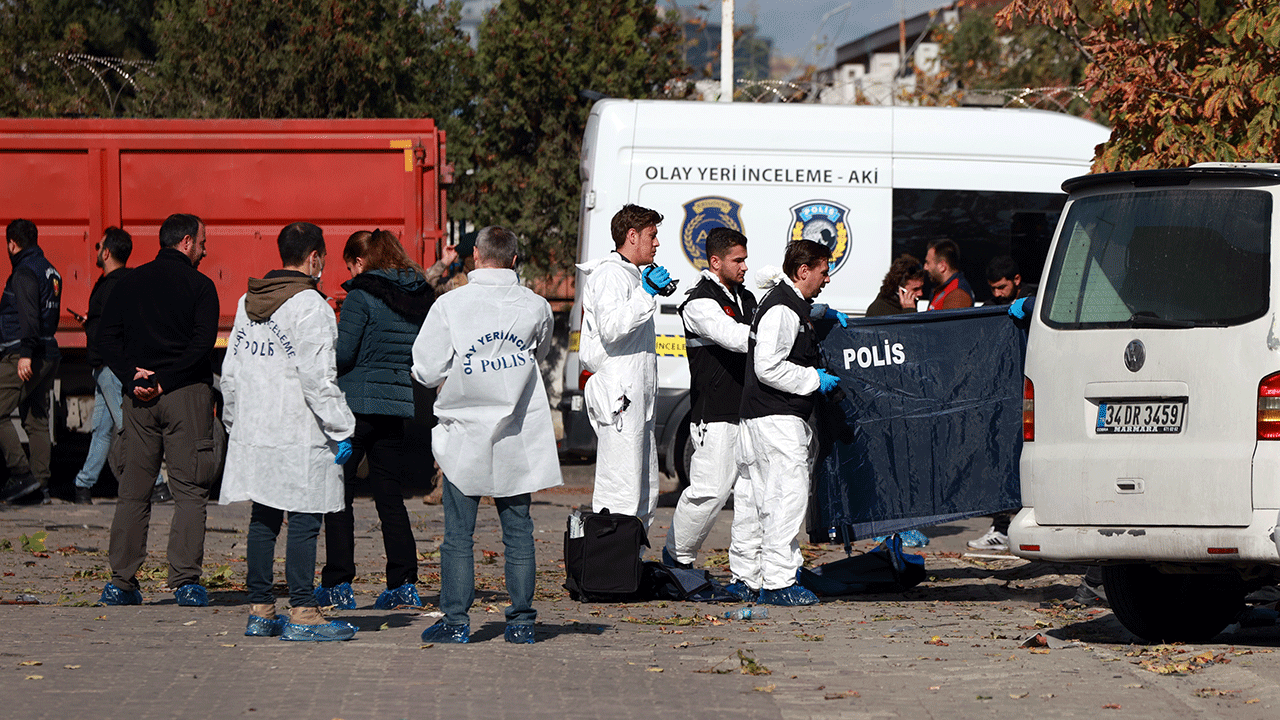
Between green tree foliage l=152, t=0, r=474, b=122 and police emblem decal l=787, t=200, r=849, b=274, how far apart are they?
273 inches

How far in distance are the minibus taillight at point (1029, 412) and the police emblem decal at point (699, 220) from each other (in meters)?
4.79

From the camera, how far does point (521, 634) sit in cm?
640

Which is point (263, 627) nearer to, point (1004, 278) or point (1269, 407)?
point (1269, 407)

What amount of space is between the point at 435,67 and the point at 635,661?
1282cm

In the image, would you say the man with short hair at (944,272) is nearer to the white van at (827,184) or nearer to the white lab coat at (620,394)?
the white van at (827,184)

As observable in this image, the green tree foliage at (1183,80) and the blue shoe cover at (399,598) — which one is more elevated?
the green tree foliage at (1183,80)

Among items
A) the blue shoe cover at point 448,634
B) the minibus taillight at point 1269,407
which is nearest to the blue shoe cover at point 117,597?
the blue shoe cover at point 448,634

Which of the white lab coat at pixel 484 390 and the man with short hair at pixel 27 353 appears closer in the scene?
the white lab coat at pixel 484 390

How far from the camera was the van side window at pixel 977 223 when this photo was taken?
440 inches

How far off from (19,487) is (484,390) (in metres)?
6.75

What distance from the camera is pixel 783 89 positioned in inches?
559

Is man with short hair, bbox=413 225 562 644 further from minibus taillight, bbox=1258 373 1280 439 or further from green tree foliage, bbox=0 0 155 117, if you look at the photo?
green tree foliage, bbox=0 0 155 117

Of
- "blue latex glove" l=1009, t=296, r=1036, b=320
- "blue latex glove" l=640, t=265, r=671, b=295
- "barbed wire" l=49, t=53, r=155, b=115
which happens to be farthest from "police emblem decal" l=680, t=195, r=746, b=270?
"barbed wire" l=49, t=53, r=155, b=115

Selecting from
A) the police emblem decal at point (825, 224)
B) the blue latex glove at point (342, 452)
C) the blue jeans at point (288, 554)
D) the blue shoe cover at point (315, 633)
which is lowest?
the blue shoe cover at point (315, 633)
